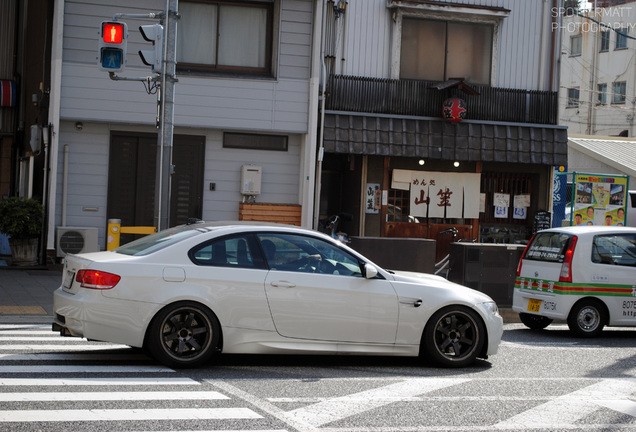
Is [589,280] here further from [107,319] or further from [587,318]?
[107,319]

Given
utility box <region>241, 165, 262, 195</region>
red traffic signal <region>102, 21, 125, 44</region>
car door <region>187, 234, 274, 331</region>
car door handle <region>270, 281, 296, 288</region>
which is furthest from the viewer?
utility box <region>241, 165, 262, 195</region>

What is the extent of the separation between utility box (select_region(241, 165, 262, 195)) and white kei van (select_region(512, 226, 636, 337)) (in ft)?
24.1

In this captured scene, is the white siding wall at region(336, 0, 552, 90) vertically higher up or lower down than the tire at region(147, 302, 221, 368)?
higher up

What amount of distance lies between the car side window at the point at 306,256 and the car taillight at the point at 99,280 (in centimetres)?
154

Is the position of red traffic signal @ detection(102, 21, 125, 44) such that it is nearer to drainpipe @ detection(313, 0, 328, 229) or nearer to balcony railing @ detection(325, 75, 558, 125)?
drainpipe @ detection(313, 0, 328, 229)

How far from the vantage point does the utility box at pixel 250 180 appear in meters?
18.4

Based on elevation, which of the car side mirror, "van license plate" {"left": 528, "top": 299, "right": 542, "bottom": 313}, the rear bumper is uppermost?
the car side mirror

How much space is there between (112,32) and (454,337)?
683 cm

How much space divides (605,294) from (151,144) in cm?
994

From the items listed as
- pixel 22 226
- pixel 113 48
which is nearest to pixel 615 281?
pixel 113 48

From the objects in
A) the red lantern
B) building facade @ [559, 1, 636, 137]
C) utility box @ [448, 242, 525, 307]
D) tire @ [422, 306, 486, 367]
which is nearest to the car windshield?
tire @ [422, 306, 486, 367]

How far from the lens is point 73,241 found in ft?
55.9

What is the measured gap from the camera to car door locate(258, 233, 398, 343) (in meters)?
8.70

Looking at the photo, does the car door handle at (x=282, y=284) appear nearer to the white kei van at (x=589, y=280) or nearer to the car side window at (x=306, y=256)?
the car side window at (x=306, y=256)
